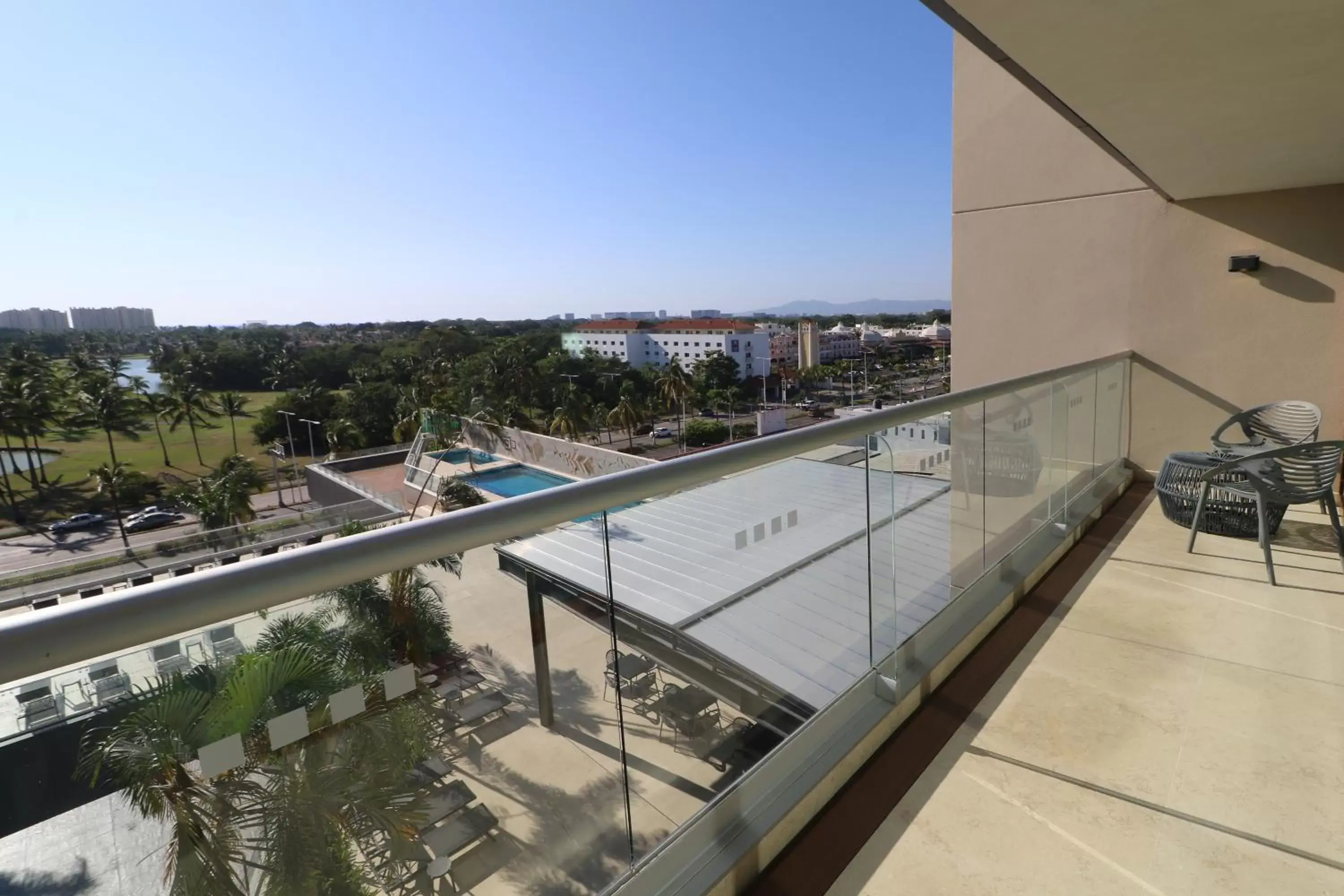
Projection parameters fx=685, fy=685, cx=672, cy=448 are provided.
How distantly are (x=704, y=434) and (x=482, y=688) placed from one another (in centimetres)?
5574

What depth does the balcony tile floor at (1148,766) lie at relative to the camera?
172 cm

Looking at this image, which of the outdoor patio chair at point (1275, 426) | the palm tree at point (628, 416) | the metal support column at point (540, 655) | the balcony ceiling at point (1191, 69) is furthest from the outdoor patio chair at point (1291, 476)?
the palm tree at point (628, 416)

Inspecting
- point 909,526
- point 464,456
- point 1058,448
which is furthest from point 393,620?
point 464,456

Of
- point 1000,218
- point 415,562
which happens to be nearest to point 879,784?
point 415,562

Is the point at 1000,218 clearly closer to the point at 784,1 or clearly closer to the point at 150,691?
the point at 150,691

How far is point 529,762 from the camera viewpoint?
1.19 metres

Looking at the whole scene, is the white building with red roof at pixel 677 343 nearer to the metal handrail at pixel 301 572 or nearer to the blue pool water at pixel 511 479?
the blue pool water at pixel 511 479

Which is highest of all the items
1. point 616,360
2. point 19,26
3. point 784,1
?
point 19,26

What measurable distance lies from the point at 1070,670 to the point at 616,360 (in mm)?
61463

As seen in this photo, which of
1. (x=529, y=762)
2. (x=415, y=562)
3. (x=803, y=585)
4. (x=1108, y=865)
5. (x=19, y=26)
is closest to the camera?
(x=415, y=562)

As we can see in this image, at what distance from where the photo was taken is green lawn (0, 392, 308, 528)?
45.0 meters

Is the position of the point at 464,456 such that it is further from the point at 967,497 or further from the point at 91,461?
the point at 967,497

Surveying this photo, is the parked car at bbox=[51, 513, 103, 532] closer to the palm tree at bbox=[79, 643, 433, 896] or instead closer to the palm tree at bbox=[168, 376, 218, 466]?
the palm tree at bbox=[168, 376, 218, 466]

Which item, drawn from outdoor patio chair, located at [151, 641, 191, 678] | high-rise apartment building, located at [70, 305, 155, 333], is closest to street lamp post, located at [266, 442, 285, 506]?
high-rise apartment building, located at [70, 305, 155, 333]
